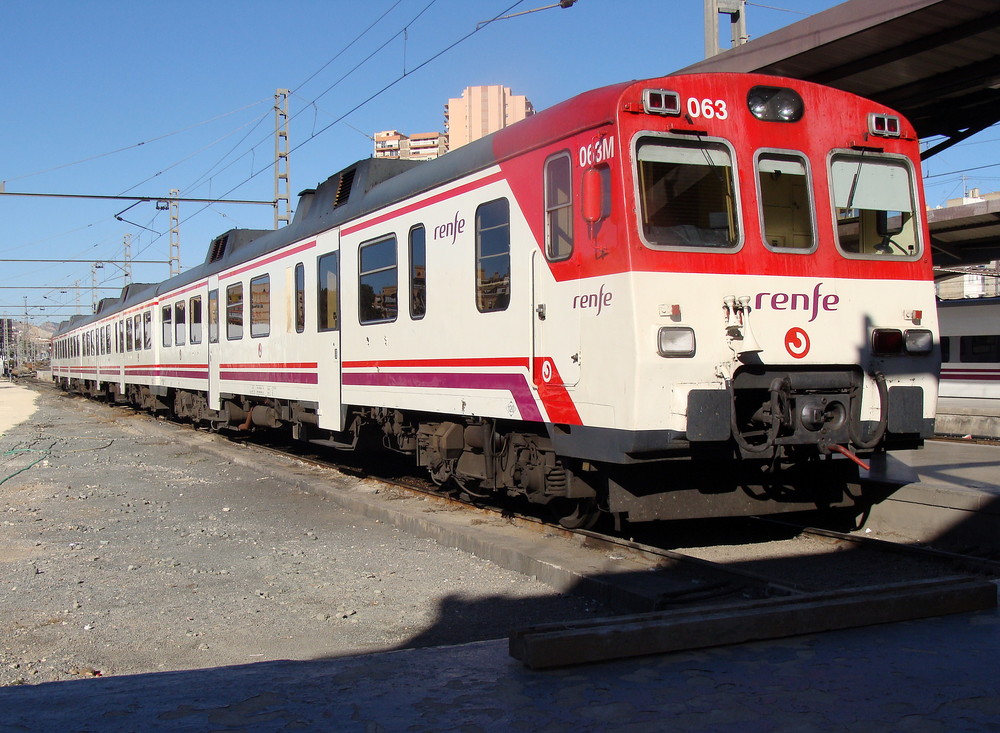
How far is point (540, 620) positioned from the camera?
18.9 feet

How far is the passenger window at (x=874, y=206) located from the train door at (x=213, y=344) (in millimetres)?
12120

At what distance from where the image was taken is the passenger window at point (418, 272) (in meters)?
8.70

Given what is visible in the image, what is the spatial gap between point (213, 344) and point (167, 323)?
4.74 m

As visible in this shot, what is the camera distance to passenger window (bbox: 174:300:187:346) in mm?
19219

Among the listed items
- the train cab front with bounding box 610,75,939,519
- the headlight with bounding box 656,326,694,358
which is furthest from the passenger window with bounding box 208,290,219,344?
the headlight with bounding box 656,326,694,358

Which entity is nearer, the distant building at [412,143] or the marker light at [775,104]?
the marker light at [775,104]

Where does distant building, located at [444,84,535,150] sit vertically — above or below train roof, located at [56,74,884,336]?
above

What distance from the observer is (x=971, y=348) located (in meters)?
19.7

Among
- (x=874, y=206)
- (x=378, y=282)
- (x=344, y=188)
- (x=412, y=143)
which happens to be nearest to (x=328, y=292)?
(x=344, y=188)

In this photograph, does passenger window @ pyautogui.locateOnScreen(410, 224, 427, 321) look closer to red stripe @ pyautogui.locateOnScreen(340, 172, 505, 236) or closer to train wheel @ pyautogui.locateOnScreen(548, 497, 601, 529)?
red stripe @ pyautogui.locateOnScreen(340, 172, 505, 236)

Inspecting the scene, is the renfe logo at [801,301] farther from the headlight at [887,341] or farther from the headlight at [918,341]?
the headlight at [918,341]

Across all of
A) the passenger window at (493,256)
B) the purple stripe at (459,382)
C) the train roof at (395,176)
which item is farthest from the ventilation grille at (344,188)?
the passenger window at (493,256)

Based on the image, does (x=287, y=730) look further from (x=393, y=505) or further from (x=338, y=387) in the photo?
(x=338, y=387)

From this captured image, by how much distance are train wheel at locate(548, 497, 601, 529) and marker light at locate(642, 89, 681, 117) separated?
3074 millimetres
